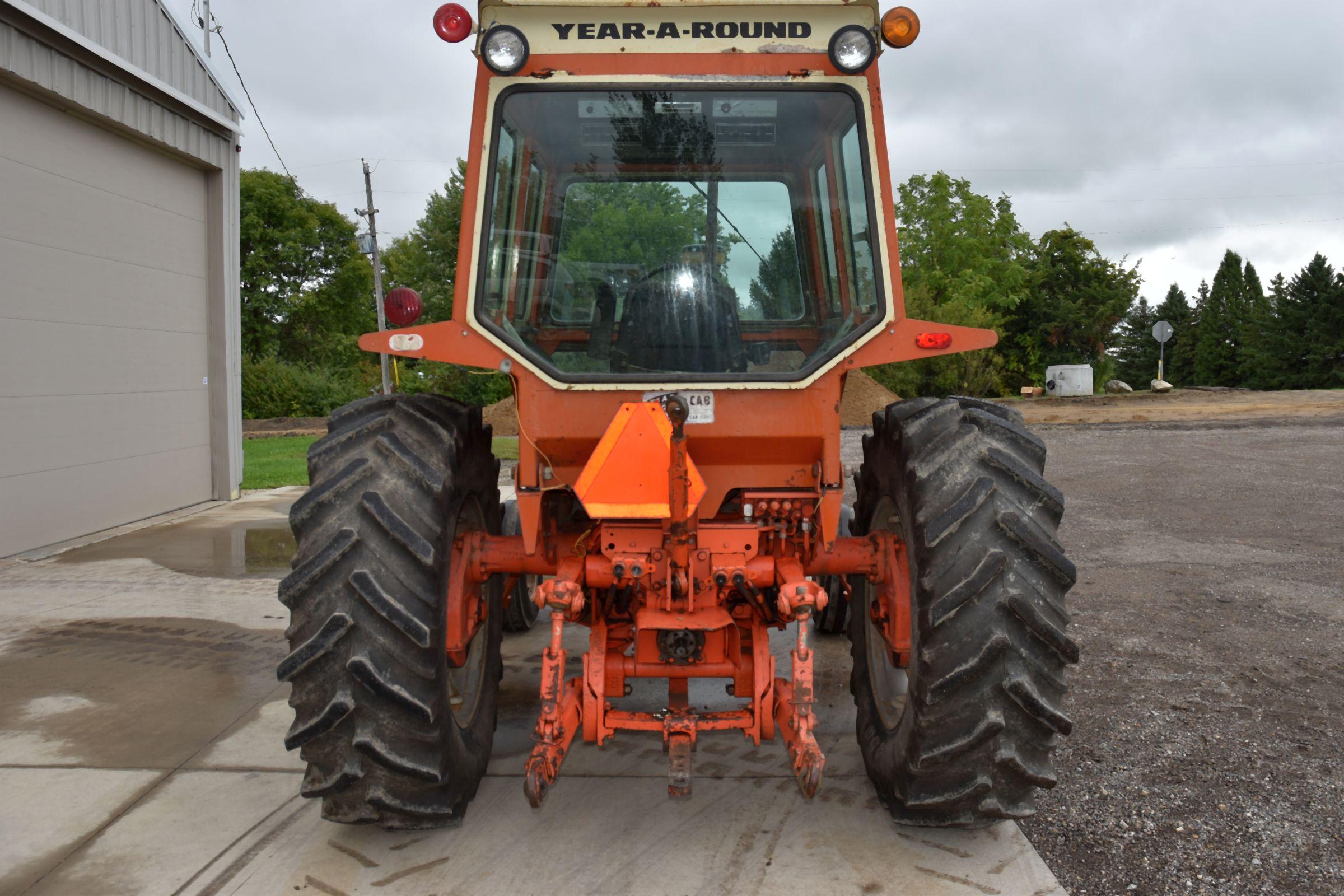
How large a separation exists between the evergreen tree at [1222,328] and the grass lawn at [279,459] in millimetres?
50375

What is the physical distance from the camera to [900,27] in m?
2.97

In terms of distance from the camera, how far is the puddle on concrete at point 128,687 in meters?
Result: 3.98

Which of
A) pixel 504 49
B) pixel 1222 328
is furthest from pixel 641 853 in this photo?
pixel 1222 328

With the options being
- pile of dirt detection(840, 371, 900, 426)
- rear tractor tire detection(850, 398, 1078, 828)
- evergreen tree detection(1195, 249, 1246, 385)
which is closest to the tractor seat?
rear tractor tire detection(850, 398, 1078, 828)

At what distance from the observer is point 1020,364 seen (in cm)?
4141

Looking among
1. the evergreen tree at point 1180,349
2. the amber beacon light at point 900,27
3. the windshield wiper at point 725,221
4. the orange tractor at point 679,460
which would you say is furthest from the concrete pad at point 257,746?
the evergreen tree at point 1180,349

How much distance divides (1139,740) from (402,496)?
10.3 ft

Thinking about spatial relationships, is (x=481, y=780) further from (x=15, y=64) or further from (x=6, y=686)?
(x=15, y=64)

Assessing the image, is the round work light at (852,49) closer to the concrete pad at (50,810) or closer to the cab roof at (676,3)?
the cab roof at (676,3)

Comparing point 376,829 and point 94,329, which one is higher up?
point 94,329

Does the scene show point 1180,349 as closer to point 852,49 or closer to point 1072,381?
point 1072,381

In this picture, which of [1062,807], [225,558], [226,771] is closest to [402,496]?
[226,771]

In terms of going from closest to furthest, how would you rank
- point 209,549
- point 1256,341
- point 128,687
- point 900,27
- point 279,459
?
point 900,27, point 128,687, point 209,549, point 279,459, point 1256,341

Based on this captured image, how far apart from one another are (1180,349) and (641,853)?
6745 cm
